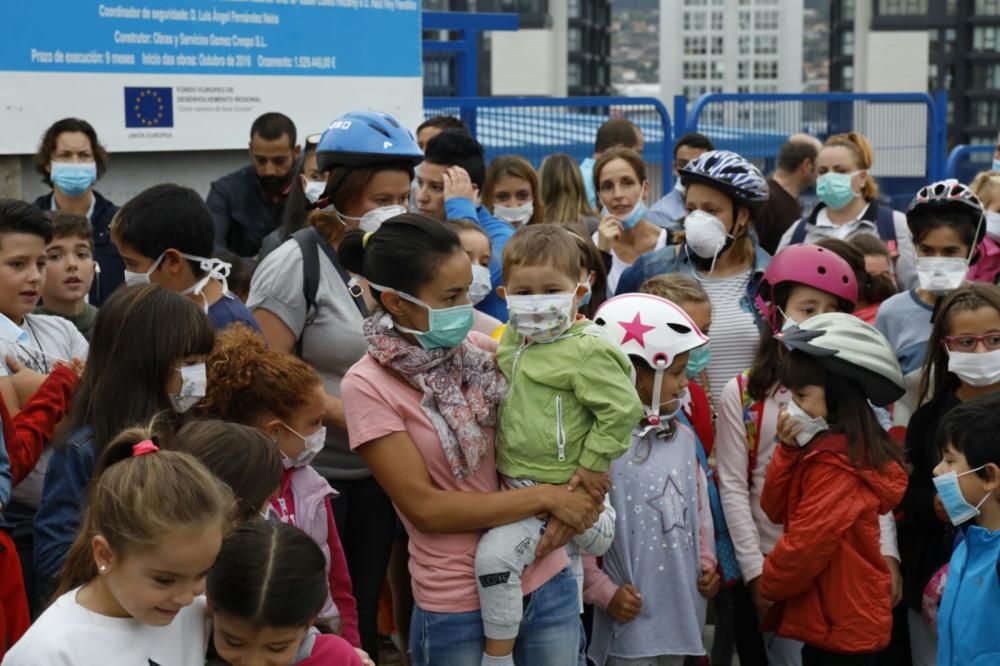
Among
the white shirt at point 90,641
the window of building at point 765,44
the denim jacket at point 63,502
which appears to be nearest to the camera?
the white shirt at point 90,641

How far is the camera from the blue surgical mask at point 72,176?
23.2 ft

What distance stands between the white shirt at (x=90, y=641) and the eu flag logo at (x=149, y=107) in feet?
19.1

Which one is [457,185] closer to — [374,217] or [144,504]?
[374,217]

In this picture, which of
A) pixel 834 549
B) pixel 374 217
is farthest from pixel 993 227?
pixel 374 217

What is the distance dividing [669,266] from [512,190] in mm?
1366

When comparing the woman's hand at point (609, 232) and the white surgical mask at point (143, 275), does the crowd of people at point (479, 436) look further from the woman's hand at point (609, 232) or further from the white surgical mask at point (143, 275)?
the woman's hand at point (609, 232)

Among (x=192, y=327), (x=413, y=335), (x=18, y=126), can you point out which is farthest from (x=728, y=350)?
(x=18, y=126)

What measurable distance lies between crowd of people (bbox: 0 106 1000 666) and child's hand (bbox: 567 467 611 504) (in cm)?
2

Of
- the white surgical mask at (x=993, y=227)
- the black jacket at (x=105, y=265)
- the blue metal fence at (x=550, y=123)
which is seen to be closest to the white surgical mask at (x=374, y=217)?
the black jacket at (x=105, y=265)

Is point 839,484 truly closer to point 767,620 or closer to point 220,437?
point 767,620

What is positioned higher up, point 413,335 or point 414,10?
point 414,10

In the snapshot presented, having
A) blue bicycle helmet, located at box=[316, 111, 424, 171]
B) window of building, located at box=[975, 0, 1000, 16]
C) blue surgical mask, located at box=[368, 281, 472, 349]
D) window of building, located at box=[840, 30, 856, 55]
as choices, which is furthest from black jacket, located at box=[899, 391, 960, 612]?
window of building, located at box=[840, 30, 856, 55]

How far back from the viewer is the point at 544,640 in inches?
156

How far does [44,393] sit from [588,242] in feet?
7.97
